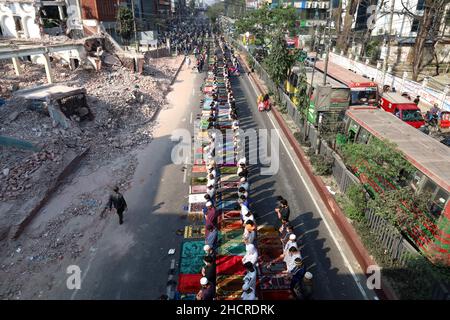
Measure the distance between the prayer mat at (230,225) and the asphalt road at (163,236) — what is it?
777mm

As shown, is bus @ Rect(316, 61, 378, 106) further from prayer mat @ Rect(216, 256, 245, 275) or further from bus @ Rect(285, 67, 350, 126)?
prayer mat @ Rect(216, 256, 245, 275)

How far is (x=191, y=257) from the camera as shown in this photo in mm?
9617

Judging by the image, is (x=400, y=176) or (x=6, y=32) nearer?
(x=400, y=176)

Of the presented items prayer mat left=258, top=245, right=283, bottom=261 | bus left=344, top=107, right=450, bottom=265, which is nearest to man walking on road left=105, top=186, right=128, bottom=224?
prayer mat left=258, top=245, right=283, bottom=261

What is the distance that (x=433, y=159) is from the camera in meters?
9.58

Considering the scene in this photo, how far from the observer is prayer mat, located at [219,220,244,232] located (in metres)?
10.9

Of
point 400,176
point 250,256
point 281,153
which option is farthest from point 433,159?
point 281,153

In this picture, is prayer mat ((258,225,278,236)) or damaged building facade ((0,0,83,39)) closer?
prayer mat ((258,225,278,236))

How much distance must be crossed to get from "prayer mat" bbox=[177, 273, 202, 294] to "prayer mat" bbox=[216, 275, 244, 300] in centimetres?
56

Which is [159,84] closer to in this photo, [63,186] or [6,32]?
[63,186]

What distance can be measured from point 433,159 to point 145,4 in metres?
73.5

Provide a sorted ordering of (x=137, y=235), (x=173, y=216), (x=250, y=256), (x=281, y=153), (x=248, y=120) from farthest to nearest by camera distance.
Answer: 1. (x=248, y=120)
2. (x=281, y=153)
3. (x=173, y=216)
4. (x=137, y=235)
5. (x=250, y=256)

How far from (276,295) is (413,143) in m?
6.79

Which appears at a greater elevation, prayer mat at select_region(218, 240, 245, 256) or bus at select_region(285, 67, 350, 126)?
bus at select_region(285, 67, 350, 126)
